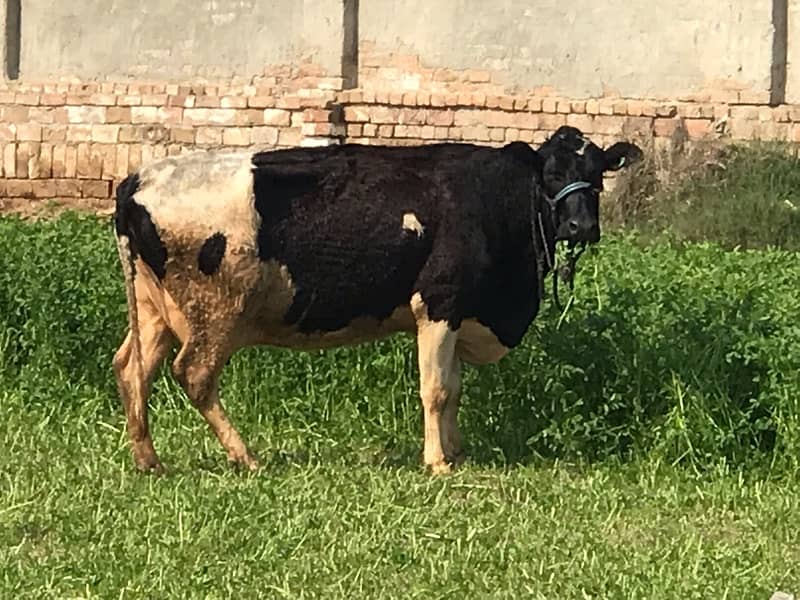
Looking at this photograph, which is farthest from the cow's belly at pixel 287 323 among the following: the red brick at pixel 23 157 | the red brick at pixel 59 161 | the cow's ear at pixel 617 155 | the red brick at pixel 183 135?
the red brick at pixel 23 157

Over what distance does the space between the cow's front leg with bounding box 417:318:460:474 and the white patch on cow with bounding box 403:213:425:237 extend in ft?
1.26

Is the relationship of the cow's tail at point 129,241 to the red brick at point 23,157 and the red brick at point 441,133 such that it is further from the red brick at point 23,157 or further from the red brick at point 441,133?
the red brick at point 23,157

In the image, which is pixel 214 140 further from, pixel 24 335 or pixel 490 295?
pixel 490 295

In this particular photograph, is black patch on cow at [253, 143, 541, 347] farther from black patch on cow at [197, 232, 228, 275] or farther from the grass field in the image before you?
the grass field

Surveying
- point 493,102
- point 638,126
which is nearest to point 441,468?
point 638,126

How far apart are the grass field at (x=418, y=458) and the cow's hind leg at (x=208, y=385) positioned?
0.11m

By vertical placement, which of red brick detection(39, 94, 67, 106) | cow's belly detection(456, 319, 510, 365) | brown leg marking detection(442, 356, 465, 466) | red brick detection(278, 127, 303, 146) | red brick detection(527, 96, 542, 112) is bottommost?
brown leg marking detection(442, 356, 465, 466)

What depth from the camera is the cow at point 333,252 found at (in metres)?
7.80

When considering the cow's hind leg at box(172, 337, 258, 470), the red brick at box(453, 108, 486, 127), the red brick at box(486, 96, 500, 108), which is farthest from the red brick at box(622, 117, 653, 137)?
the cow's hind leg at box(172, 337, 258, 470)

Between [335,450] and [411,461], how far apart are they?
0.44 metres

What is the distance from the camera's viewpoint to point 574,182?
8078mm

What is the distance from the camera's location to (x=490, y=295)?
809 centimetres

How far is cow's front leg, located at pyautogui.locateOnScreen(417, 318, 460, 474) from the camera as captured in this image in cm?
792

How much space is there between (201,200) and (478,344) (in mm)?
1399
